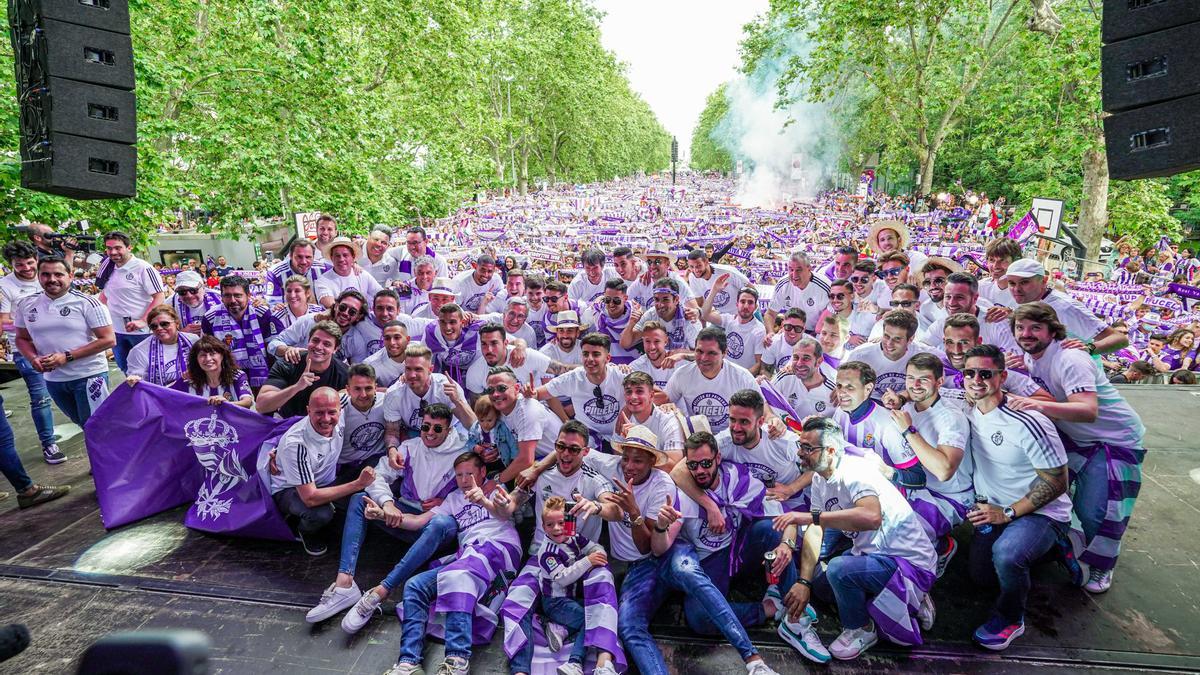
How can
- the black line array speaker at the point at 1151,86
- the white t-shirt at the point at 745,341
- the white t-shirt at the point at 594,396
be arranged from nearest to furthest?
the black line array speaker at the point at 1151,86 < the white t-shirt at the point at 594,396 < the white t-shirt at the point at 745,341

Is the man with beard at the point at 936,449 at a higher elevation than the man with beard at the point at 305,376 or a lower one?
lower

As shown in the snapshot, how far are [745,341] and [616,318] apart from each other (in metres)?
1.50

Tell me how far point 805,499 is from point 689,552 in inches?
42.1

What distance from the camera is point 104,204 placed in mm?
8773

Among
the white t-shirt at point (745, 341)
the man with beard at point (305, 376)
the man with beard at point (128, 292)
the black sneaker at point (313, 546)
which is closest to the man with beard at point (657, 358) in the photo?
the white t-shirt at point (745, 341)

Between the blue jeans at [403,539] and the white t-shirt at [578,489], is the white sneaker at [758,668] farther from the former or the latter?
the blue jeans at [403,539]

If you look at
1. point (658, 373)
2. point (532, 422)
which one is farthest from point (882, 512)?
point (532, 422)

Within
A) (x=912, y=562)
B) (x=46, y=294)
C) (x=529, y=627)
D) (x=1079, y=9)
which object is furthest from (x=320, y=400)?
(x=1079, y=9)

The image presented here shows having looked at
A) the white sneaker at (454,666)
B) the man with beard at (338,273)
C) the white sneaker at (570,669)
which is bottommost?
the white sneaker at (570,669)

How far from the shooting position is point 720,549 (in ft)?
13.4

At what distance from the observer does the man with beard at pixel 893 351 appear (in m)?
5.05

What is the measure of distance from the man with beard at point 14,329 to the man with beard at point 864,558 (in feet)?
24.2

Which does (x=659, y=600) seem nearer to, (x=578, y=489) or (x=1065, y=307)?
(x=578, y=489)

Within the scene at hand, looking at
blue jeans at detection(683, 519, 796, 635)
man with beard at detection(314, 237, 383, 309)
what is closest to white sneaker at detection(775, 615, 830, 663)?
blue jeans at detection(683, 519, 796, 635)
